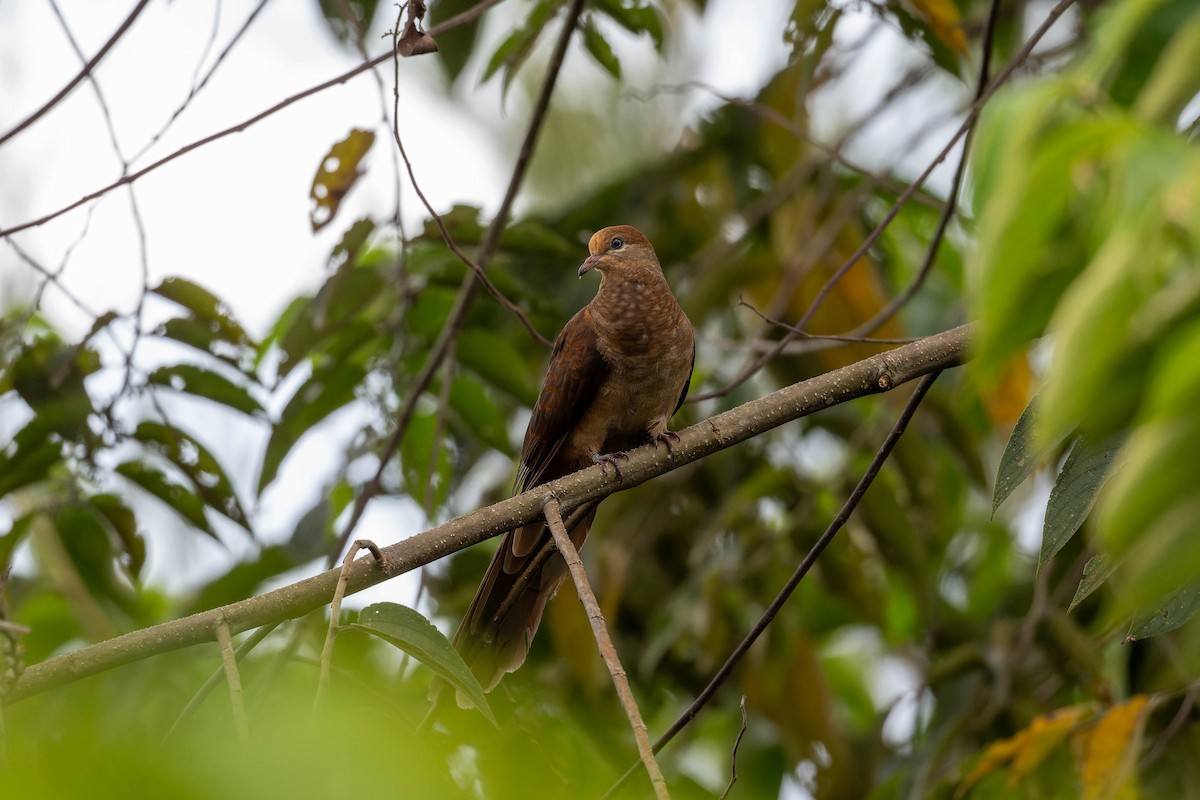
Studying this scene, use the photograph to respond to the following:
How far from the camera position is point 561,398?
3.87 metres

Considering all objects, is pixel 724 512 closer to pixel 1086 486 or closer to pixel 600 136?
pixel 1086 486

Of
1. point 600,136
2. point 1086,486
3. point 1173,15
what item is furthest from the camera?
point 600,136

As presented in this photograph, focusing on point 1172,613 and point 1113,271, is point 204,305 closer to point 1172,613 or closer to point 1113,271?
point 1172,613

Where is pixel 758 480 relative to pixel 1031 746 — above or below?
above

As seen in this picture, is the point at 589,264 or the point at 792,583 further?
the point at 589,264

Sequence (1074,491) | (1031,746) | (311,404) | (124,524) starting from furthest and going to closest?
(311,404) → (124,524) → (1031,746) → (1074,491)

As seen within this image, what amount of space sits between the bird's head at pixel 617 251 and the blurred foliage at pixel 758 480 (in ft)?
0.30

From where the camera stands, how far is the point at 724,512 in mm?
4633

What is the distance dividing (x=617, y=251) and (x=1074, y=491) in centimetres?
241

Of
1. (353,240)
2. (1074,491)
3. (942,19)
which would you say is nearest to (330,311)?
(353,240)

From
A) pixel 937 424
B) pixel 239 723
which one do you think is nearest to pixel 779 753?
pixel 937 424

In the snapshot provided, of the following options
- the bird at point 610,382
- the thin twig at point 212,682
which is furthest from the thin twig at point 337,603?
the bird at point 610,382

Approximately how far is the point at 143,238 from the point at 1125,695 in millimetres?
3334

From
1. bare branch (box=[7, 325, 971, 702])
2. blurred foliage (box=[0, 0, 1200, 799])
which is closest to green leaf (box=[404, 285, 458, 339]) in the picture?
blurred foliage (box=[0, 0, 1200, 799])
